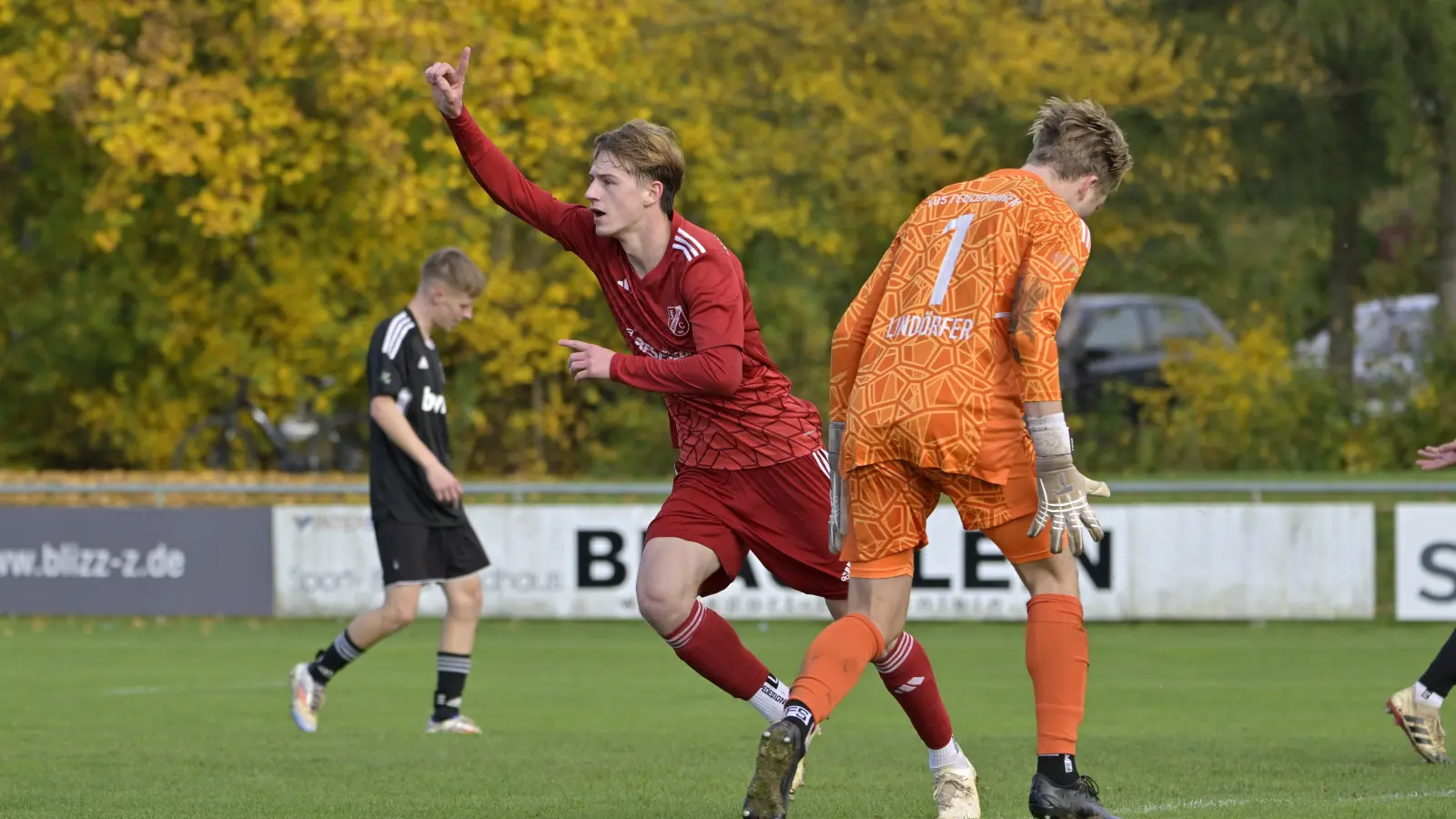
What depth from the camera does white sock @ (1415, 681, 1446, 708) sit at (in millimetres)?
7504

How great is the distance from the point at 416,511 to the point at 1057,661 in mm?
4292

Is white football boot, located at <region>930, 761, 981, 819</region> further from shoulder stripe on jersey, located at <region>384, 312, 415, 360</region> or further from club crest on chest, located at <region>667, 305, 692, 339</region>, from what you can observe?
shoulder stripe on jersey, located at <region>384, 312, 415, 360</region>

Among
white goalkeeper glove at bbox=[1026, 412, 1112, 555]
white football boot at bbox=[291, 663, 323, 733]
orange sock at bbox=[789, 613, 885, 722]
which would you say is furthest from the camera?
white football boot at bbox=[291, 663, 323, 733]

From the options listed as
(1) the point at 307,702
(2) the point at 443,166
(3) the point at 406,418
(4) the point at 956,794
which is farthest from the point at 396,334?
(2) the point at 443,166

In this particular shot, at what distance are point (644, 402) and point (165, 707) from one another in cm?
1297

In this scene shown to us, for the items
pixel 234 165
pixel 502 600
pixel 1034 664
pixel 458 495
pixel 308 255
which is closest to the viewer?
pixel 1034 664

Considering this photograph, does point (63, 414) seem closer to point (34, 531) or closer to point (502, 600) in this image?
point (34, 531)

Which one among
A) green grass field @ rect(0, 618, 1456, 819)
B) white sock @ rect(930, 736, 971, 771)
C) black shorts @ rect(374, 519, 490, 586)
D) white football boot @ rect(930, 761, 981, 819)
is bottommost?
green grass field @ rect(0, 618, 1456, 819)

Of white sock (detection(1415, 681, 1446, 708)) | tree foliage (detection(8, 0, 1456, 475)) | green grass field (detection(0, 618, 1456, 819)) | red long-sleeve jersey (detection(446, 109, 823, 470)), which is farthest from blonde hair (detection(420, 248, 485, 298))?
tree foliage (detection(8, 0, 1456, 475))

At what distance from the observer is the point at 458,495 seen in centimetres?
936

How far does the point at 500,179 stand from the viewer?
A: 6734 millimetres

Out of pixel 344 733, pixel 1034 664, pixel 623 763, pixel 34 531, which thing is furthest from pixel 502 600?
pixel 1034 664

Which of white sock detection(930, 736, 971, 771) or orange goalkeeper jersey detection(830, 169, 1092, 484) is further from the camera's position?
white sock detection(930, 736, 971, 771)

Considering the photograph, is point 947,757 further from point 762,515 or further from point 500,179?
point 500,179
